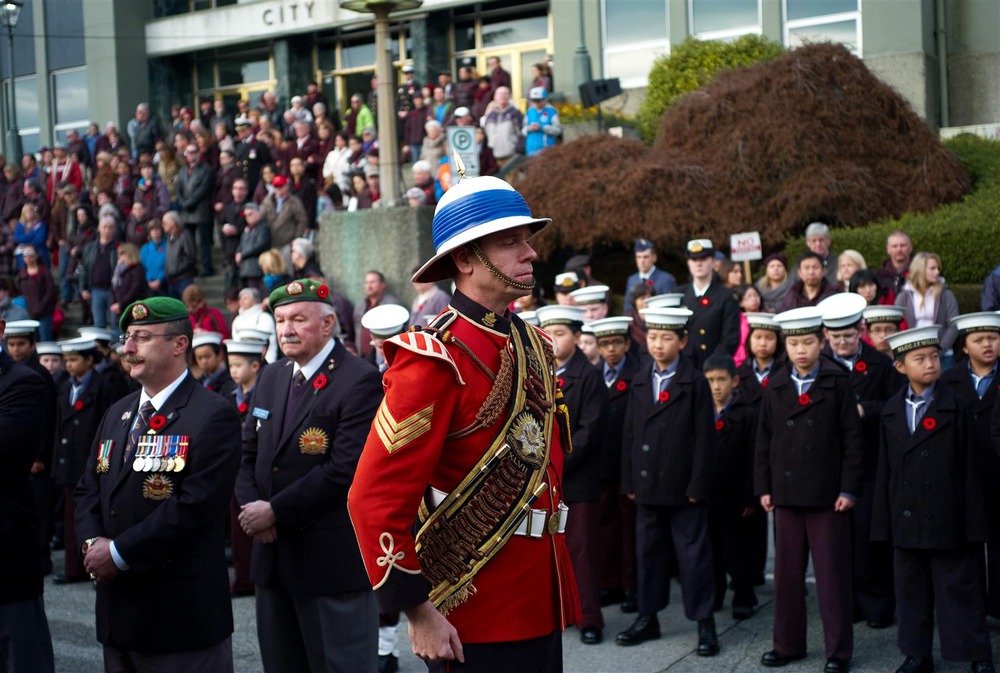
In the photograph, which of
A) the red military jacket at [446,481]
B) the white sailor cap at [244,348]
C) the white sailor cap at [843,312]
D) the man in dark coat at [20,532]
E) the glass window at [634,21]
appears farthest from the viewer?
the glass window at [634,21]

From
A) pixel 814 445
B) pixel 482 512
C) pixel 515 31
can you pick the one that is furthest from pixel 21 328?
pixel 515 31

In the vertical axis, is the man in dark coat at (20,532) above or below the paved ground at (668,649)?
above

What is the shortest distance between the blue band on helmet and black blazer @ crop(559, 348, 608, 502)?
4.39 m

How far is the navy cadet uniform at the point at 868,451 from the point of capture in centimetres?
797

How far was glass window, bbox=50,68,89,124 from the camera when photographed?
116 feet

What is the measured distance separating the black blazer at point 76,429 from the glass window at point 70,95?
86.6ft

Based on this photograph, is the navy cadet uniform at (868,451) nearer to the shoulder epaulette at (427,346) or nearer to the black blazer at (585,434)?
the black blazer at (585,434)

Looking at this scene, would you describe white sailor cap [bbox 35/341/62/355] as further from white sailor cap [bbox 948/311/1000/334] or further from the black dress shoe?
white sailor cap [bbox 948/311/1000/334]

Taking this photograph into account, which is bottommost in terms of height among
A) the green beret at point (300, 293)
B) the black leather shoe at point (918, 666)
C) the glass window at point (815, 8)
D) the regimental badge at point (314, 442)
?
the black leather shoe at point (918, 666)

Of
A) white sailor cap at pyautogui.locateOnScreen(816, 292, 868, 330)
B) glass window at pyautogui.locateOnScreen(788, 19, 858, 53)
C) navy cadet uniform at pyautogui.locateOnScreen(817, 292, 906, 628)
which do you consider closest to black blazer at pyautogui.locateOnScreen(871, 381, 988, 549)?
navy cadet uniform at pyautogui.locateOnScreen(817, 292, 906, 628)

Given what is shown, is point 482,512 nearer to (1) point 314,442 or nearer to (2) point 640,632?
(1) point 314,442

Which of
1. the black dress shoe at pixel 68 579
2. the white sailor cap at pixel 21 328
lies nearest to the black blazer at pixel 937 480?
the white sailor cap at pixel 21 328

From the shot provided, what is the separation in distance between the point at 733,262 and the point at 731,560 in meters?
5.43

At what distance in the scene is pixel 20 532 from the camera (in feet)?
18.2
